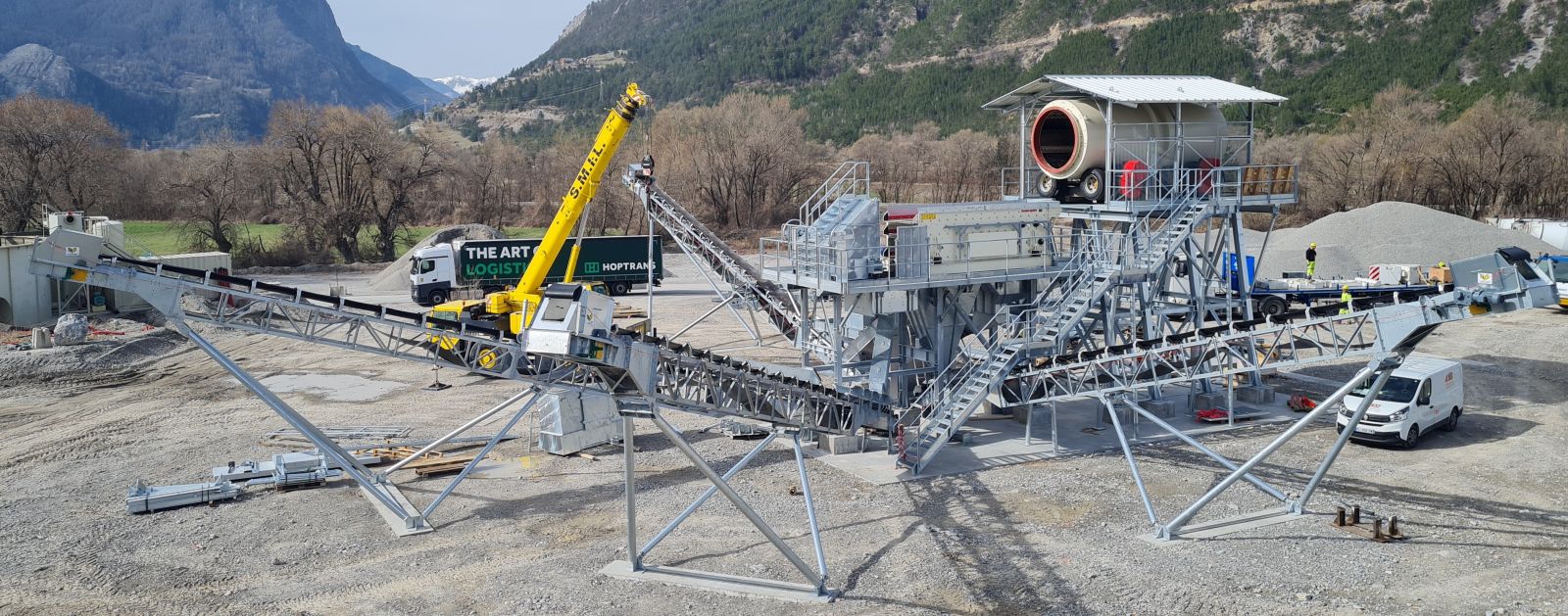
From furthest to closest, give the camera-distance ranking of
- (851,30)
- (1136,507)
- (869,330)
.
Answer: (851,30), (869,330), (1136,507)

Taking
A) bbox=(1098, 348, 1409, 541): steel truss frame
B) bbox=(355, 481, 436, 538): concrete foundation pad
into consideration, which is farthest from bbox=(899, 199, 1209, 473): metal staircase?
bbox=(355, 481, 436, 538): concrete foundation pad

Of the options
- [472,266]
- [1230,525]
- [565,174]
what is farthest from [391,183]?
[1230,525]

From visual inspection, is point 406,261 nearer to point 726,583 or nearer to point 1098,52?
point 726,583

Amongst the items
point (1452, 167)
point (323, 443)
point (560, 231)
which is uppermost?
point (1452, 167)

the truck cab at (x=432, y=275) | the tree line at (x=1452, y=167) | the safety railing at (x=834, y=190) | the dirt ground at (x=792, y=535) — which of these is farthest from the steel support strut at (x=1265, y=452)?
the tree line at (x=1452, y=167)

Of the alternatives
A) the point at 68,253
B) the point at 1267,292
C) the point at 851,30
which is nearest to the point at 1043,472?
the point at 68,253

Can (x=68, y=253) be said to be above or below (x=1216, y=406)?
above

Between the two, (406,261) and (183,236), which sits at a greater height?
(183,236)

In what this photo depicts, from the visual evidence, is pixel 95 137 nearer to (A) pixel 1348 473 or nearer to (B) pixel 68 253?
(B) pixel 68 253

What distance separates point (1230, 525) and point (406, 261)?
141ft

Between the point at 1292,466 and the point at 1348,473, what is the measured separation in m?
0.96

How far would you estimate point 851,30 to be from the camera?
494 feet

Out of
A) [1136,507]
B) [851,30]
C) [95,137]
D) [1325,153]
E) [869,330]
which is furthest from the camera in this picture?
[851,30]

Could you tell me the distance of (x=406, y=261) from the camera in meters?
51.8
